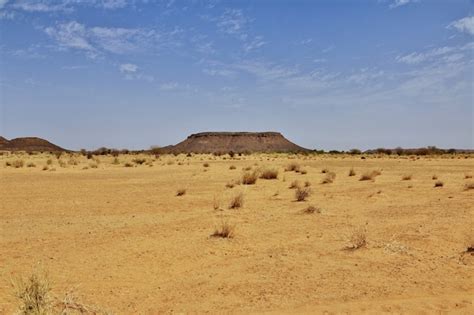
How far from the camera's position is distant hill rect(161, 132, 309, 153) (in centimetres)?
14688

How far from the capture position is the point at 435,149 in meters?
78.6

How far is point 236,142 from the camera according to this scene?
15188cm

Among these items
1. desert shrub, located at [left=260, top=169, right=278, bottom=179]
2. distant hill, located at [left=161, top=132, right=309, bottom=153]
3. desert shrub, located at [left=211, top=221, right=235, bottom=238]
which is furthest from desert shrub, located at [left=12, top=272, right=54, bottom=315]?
distant hill, located at [left=161, top=132, right=309, bottom=153]

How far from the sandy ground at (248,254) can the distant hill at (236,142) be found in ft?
427

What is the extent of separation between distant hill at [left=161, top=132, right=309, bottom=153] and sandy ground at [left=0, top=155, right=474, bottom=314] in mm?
130263

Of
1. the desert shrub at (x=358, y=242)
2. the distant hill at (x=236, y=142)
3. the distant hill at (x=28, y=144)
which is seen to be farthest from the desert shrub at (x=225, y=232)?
the distant hill at (x=236, y=142)

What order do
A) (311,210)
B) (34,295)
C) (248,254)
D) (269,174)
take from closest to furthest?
(34,295) → (248,254) → (311,210) → (269,174)

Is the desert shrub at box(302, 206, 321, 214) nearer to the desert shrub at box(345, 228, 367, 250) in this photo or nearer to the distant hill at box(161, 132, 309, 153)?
the desert shrub at box(345, 228, 367, 250)

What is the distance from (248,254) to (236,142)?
469 ft

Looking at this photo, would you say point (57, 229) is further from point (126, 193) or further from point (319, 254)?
point (126, 193)

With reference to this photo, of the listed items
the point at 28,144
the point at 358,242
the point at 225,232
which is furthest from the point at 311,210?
the point at 28,144

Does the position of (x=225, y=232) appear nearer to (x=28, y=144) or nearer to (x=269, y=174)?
(x=269, y=174)

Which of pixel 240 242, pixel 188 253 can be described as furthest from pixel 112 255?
pixel 240 242

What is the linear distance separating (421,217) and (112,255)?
8051mm
